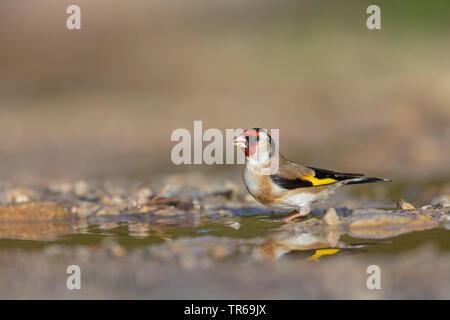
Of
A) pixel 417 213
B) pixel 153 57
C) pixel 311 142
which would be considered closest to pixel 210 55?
pixel 153 57

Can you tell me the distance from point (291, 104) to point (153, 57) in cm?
583

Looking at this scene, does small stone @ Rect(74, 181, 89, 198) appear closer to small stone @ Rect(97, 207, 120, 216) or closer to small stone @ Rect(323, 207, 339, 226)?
small stone @ Rect(97, 207, 120, 216)

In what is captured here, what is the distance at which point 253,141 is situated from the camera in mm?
7297

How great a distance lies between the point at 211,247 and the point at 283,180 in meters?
1.70

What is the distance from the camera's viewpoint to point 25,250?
229 inches

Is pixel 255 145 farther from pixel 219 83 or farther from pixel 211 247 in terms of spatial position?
pixel 219 83

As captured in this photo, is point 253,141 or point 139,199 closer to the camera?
point 253,141

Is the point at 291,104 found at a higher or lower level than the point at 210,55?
lower

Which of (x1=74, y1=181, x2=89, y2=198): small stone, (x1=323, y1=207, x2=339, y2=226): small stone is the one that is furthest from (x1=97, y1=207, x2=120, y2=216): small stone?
(x1=323, y1=207, x2=339, y2=226): small stone

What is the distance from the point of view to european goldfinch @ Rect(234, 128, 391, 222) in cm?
698

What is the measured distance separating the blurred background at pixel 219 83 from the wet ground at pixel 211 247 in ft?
10.2

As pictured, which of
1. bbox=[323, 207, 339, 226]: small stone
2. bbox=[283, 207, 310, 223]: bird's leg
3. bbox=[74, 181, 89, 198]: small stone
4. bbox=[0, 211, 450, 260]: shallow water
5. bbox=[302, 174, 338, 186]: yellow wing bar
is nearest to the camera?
bbox=[0, 211, 450, 260]: shallow water

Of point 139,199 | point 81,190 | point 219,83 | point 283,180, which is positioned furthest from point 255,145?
point 219,83

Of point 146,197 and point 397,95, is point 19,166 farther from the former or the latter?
point 397,95
